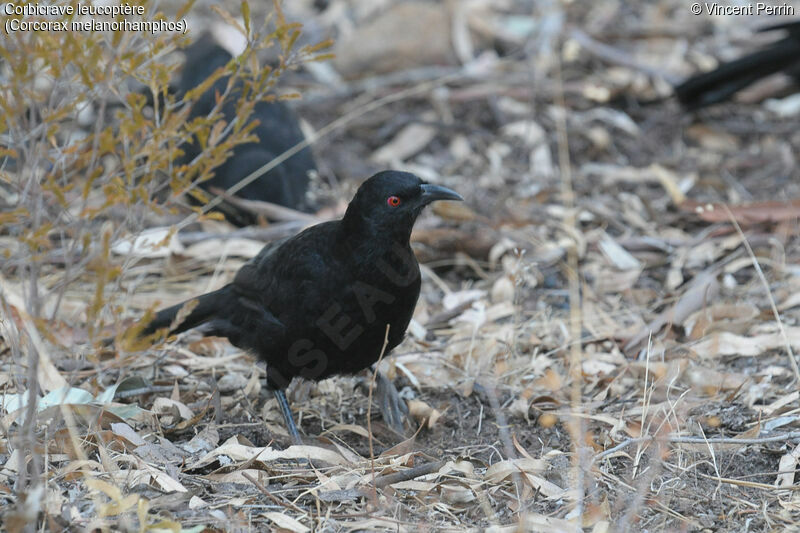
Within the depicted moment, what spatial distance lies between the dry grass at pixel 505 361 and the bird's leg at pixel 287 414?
0.05 m

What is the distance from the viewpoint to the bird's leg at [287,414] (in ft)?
11.4

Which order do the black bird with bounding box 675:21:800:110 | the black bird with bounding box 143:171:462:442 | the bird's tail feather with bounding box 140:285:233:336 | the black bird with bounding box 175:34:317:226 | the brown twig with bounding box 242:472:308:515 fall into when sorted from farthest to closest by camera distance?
the black bird with bounding box 675:21:800:110, the black bird with bounding box 175:34:317:226, the bird's tail feather with bounding box 140:285:233:336, the black bird with bounding box 143:171:462:442, the brown twig with bounding box 242:472:308:515

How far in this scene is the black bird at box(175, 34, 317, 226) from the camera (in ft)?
18.2

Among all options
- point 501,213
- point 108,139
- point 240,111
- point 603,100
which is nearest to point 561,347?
point 501,213

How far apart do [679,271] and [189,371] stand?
2623 millimetres

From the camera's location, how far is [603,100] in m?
6.84

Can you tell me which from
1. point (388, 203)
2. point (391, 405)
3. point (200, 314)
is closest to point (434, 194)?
point (388, 203)

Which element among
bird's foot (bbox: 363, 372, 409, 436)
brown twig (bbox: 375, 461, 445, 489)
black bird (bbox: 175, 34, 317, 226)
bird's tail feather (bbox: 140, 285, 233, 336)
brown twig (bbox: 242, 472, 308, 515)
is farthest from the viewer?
black bird (bbox: 175, 34, 317, 226)

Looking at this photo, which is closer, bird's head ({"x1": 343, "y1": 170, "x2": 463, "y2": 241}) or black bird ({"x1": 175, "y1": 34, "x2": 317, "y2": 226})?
bird's head ({"x1": 343, "y1": 170, "x2": 463, "y2": 241})

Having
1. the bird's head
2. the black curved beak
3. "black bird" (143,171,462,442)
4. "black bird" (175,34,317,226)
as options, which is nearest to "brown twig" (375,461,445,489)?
"black bird" (143,171,462,442)

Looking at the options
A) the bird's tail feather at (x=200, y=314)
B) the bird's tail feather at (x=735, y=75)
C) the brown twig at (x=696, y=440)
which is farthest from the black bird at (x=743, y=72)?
the bird's tail feather at (x=200, y=314)

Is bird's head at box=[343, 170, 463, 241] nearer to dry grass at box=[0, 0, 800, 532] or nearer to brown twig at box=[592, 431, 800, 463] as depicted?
dry grass at box=[0, 0, 800, 532]

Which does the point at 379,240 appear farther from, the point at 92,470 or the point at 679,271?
the point at 679,271

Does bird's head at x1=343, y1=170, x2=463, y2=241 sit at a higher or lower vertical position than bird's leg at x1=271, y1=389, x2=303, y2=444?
higher
